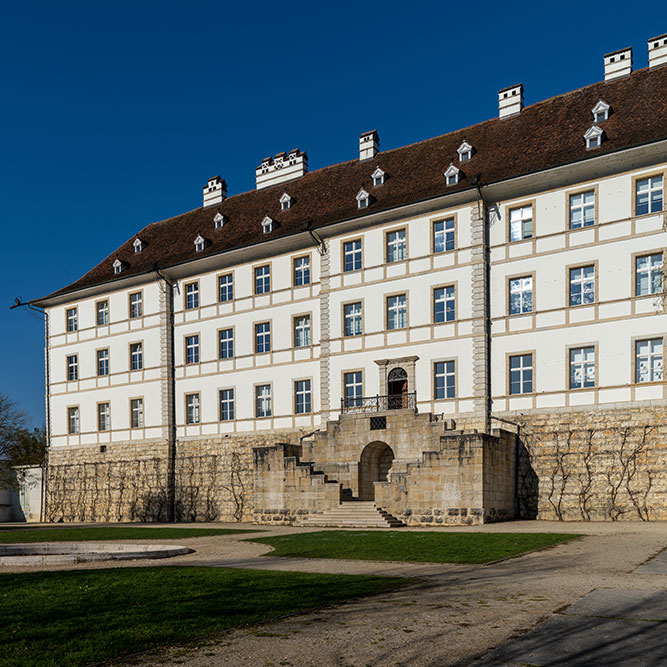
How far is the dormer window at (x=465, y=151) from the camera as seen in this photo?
32.6 metres

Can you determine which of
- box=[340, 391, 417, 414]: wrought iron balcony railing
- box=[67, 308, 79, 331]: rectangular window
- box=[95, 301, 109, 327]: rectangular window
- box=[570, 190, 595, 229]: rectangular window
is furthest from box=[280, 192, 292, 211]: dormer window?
box=[570, 190, 595, 229]: rectangular window

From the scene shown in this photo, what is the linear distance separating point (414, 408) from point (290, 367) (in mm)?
7424

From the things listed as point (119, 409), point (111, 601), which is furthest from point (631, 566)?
point (119, 409)

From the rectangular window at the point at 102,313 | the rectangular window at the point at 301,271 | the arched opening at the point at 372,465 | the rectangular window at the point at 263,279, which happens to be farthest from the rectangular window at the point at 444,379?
the rectangular window at the point at 102,313

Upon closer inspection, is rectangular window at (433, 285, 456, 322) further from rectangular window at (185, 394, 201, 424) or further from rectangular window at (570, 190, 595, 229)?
rectangular window at (185, 394, 201, 424)

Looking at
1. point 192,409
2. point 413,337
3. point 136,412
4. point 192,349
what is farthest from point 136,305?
point 413,337

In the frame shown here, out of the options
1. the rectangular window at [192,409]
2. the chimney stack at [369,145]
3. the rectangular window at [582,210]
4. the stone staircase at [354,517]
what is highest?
the chimney stack at [369,145]

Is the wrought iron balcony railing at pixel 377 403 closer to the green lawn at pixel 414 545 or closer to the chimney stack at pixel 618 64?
the green lawn at pixel 414 545

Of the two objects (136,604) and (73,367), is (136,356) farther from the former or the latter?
(136,604)

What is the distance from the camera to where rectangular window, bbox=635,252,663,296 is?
2614 centimetres

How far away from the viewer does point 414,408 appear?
29.6 metres

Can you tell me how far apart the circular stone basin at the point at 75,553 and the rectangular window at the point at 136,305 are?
22.4 metres

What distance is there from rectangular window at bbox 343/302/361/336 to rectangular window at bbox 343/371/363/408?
172cm

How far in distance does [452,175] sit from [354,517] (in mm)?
13406
